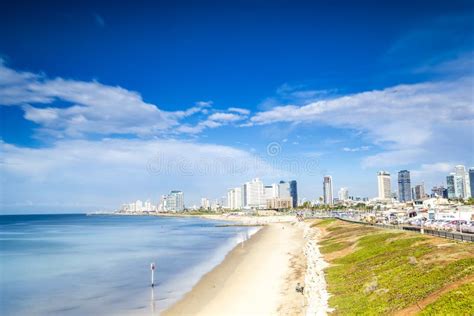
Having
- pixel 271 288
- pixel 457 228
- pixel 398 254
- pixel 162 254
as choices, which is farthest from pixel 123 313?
pixel 457 228

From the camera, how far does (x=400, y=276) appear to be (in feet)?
82.8

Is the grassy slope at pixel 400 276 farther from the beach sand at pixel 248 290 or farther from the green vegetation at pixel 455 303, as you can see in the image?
the beach sand at pixel 248 290

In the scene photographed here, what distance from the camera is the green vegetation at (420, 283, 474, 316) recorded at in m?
15.9

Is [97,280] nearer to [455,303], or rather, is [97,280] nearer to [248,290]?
[248,290]

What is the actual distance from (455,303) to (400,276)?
8944 mm

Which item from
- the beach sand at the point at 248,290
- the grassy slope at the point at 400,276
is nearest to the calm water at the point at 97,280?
the beach sand at the point at 248,290

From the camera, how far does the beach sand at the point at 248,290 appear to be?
86.9 feet

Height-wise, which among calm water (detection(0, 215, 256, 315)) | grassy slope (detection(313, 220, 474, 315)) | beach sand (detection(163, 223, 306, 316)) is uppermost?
grassy slope (detection(313, 220, 474, 315))

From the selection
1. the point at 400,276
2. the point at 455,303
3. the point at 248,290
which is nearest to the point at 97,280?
the point at 248,290

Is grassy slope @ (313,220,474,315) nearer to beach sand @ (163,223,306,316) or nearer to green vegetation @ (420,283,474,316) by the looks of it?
green vegetation @ (420,283,474,316)

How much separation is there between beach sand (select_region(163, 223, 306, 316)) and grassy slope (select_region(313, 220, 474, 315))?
3.55 m

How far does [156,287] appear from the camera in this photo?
3641 centimetres

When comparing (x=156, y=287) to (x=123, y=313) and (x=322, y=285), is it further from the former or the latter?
(x=322, y=285)

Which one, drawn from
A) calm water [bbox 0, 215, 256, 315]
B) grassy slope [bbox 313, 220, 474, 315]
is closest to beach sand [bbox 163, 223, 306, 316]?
calm water [bbox 0, 215, 256, 315]
